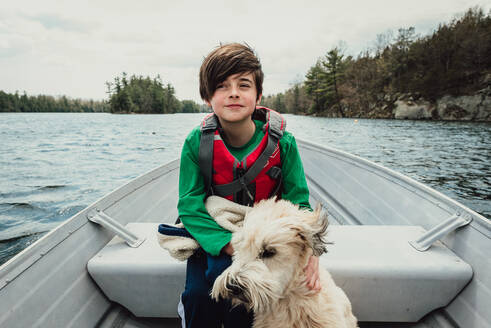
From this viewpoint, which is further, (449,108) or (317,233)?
(449,108)

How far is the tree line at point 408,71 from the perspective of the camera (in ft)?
117

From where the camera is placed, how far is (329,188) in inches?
177

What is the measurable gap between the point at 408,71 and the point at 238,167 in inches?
2089

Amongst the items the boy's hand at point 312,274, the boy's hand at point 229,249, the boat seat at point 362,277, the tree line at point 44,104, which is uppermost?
the tree line at point 44,104

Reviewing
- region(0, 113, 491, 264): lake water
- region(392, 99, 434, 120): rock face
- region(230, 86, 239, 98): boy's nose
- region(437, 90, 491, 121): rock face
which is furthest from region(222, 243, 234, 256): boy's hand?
region(392, 99, 434, 120): rock face

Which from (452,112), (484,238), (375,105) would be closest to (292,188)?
(484,238)

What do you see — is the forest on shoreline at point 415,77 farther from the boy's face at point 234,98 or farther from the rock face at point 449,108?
the boy's face at point 234,98

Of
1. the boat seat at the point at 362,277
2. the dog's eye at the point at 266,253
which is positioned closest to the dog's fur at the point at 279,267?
the dog's eye at the point at 266,253

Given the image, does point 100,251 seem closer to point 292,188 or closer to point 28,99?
point 292,188

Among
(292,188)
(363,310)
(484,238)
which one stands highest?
(292,188)

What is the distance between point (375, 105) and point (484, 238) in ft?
163

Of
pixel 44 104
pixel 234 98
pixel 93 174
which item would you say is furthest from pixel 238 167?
pixel 44 104

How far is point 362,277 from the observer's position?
1.84 m

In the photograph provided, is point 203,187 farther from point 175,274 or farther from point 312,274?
point 312,274
